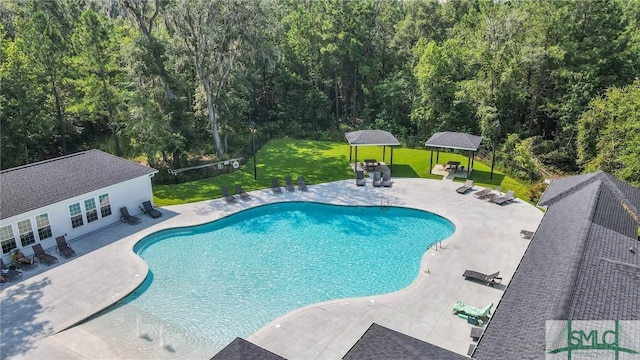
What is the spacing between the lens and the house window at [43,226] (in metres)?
18.9

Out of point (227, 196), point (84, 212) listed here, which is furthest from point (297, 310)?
point (84, 212)

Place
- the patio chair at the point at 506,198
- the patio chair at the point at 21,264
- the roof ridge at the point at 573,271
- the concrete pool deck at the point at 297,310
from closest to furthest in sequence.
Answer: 1. the roof ridge at the point at 573,271
2. the concrete pool deck at the point at 297,310
3. the patio chair at the point at 21,264
4. the patio chair at the point at 506,198

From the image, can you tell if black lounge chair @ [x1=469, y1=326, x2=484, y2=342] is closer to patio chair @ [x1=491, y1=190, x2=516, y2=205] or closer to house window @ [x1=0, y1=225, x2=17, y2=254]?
patio chair @ [x1=491, y1=190, x2=516, y2=205]

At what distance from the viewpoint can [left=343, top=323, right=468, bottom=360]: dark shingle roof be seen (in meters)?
9.09

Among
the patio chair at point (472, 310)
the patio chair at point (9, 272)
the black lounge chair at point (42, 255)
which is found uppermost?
the black lounge chair at point (42, 255)

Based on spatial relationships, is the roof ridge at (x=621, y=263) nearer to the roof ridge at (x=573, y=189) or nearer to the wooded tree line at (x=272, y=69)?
the roof ridge at (x=573, y=189)

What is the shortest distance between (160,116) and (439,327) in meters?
22.5

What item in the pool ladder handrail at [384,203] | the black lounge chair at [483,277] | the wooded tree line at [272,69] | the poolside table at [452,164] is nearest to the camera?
the black lounge chair at [483,277]

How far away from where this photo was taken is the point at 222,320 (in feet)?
47.8

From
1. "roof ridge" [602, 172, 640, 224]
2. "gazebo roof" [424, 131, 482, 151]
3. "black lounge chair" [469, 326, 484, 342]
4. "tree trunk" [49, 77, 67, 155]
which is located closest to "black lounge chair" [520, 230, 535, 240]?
"roof ridge" [602, 172, 640, 224]

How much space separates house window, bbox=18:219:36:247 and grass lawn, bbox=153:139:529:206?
6.76 m

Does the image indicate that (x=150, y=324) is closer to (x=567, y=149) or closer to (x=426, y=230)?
(x=426, y=230)

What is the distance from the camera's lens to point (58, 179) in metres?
20.3

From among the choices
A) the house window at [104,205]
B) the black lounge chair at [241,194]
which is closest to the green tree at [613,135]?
the black lounge chair at [241,194]
